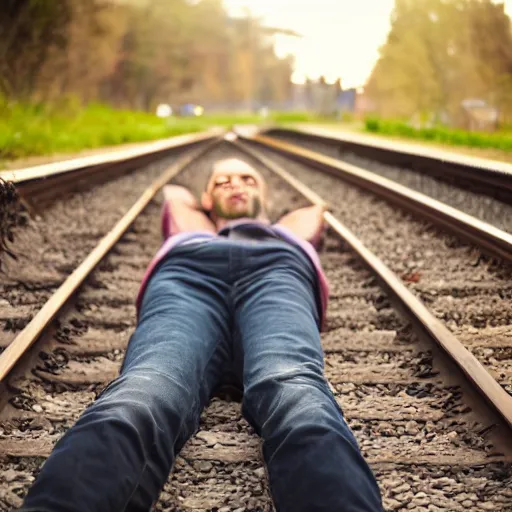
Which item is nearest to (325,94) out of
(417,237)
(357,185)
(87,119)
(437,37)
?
(437,37)

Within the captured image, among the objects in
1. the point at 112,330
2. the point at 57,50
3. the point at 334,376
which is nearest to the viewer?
the point at 334,376

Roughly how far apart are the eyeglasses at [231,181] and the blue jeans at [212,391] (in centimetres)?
62

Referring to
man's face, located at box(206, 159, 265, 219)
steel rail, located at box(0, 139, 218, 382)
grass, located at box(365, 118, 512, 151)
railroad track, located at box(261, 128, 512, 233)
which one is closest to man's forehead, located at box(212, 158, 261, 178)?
man's face, located at box(206, 159, 265, 219)

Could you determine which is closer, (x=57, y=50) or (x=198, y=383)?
(x=198, y=383)

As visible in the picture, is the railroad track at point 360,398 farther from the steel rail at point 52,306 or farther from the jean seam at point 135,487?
the jean seam at point 135,487

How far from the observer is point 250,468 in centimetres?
197

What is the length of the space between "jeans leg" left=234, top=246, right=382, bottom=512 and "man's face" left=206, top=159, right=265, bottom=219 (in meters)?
0.54

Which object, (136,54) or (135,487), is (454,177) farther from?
(136,54)

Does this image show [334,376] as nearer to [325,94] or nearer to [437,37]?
[437,37]

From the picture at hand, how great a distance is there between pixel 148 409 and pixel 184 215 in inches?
64.2

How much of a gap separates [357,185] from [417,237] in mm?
3568

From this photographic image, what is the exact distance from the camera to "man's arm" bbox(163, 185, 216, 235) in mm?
3145

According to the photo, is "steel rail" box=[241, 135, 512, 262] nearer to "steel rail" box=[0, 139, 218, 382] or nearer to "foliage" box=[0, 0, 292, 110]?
"steel rail" box=[0, 139, 218, 382]

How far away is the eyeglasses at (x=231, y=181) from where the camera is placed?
324 cm
